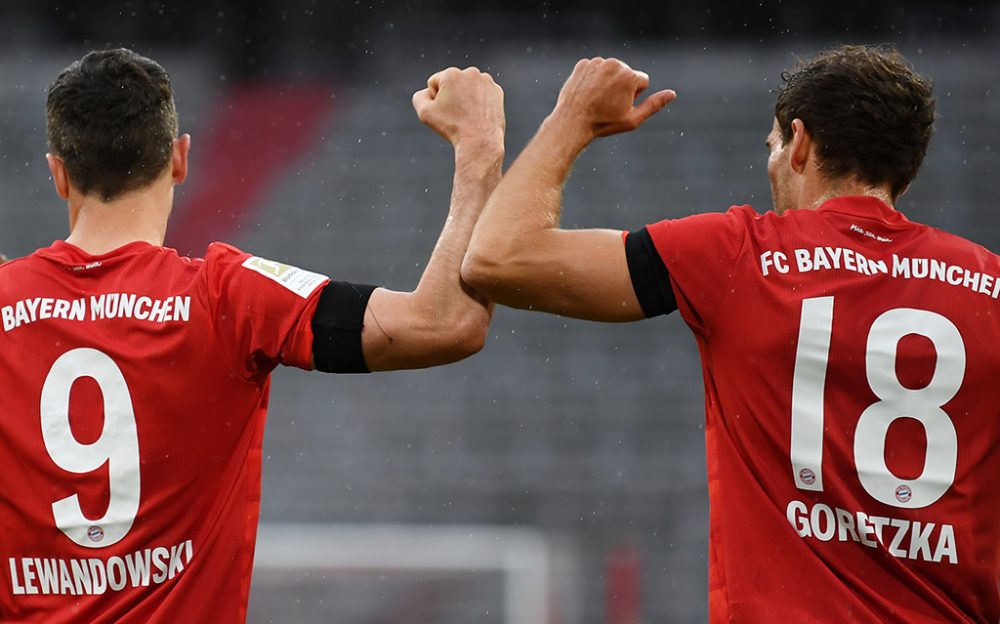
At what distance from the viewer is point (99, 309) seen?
8.75 ft

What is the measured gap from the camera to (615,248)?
262 centimetres

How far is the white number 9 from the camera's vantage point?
2605 millimetres

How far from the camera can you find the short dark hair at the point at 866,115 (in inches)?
107

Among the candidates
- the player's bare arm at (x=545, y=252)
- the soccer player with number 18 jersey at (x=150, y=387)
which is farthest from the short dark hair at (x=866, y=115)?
the soccer player with number 18 jersey at (x=150, y=387)

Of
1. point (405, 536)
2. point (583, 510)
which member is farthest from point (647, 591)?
point (405, 536)

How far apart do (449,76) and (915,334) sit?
1.12 metres

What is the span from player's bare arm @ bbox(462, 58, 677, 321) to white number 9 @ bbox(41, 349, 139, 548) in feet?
2.32

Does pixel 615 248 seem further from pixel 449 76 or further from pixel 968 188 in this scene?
pixel 968 188

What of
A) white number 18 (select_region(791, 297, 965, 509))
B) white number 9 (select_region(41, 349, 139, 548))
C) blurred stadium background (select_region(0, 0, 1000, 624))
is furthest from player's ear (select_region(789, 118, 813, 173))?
blurred stadium background (select_region(0, 0, 1000, 624))

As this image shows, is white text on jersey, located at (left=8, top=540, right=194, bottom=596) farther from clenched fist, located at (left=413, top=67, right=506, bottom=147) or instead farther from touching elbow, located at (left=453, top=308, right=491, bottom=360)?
clenched fist, located at (left=413, top=67, right=506, bottom=147)

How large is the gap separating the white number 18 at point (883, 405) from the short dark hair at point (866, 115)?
1.14ft

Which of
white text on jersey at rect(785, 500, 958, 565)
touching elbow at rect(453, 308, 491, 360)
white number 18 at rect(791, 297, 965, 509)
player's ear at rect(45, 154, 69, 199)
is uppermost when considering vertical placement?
player's ear at rect(45, 154, 69, 199)

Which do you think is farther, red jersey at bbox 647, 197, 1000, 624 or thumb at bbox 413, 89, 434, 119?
thumb at bbox 413, 89, 434, 119

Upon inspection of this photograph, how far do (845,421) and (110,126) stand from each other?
1.58 m
